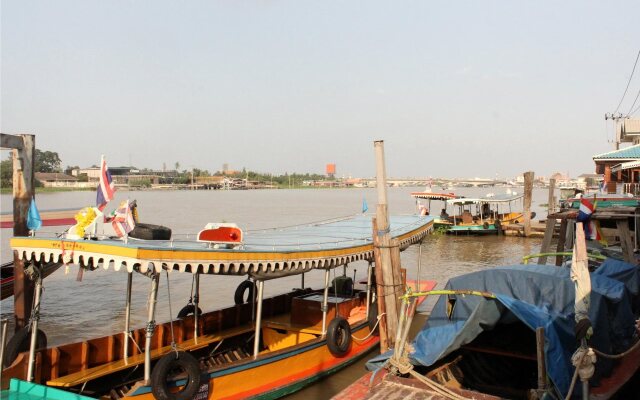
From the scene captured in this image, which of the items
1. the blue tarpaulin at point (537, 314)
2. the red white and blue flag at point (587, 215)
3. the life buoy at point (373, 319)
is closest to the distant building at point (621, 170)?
the red white and blue flag at point (587, 215)

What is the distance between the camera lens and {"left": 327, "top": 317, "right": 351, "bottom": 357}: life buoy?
9.33 meters

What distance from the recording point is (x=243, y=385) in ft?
25.3

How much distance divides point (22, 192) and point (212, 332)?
523cm

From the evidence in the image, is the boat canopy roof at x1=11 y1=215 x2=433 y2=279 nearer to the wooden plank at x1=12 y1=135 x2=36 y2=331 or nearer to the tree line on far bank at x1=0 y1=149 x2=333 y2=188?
the wooden plank at x1=12 y1=135 x2=36 y2=331

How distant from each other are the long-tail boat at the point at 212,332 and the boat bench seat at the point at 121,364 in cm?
2

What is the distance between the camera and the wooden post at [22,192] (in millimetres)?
10562

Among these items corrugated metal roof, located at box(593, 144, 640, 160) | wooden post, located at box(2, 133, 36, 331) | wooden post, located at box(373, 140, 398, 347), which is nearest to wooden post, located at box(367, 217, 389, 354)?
wooden post, located at box(373, 140, 398, 347)

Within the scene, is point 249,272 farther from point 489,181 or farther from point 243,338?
point 489,181

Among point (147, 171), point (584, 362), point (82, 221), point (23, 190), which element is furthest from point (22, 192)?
point (147, 171)

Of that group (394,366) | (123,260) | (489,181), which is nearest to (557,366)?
(394,366)

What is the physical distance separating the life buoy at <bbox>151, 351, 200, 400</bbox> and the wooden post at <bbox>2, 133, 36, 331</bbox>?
17.9 feet

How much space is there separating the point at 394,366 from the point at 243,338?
4466 millimetres

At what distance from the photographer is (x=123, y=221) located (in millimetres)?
6938

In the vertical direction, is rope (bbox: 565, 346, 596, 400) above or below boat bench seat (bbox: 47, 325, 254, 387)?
above
